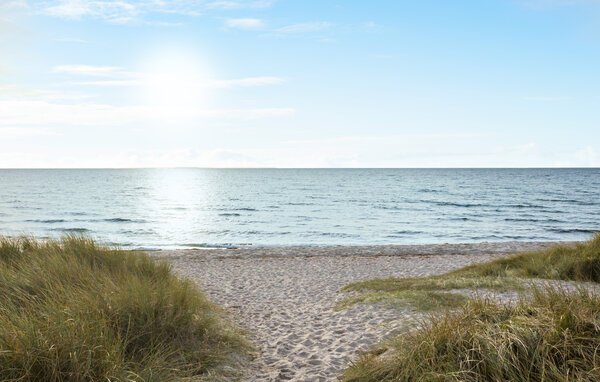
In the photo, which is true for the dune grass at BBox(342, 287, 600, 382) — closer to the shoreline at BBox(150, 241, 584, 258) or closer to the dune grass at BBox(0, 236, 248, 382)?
the dune grass at BBox(0, 236, 248, 382)

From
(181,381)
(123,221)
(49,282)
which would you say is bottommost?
(123,221)

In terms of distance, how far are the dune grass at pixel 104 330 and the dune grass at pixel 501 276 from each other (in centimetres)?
396

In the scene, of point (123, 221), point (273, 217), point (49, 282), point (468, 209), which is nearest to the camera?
point (49, 282)

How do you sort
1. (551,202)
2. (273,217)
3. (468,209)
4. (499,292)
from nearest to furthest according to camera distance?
(499,292)
(273,217)
(468,209)
(551,202)

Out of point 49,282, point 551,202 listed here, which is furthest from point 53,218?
point 551,202

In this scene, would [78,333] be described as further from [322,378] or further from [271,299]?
[271,299]

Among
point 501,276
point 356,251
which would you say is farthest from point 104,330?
point 356,251

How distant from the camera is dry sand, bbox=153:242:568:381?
6.46 metres

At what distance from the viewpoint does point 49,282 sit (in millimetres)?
6750

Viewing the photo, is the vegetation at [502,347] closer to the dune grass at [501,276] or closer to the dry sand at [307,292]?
the dry sand at [307,292]

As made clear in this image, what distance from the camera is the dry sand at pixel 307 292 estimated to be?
646cm

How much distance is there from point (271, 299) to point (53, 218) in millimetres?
33832

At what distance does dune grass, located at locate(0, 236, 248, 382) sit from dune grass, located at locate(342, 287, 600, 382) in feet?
6.93

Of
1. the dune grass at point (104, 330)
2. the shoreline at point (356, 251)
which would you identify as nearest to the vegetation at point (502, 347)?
the dune grass at point (104, 330)
